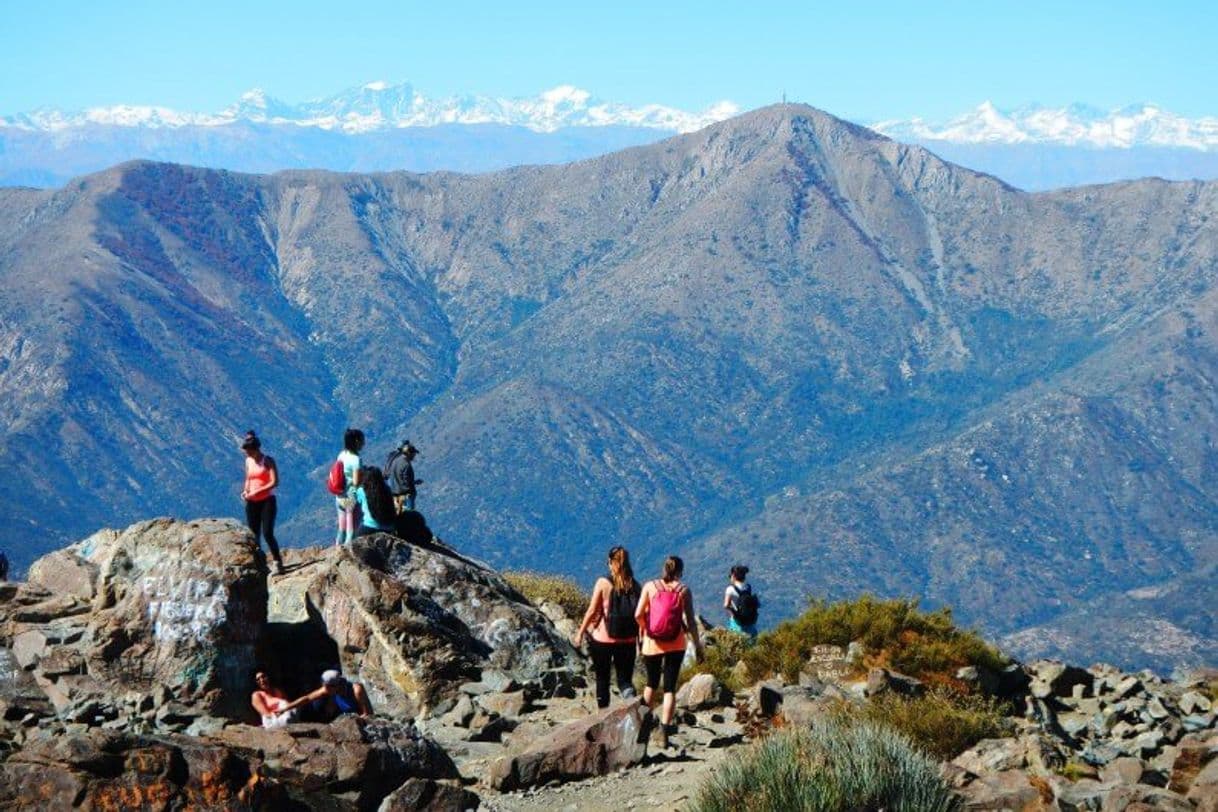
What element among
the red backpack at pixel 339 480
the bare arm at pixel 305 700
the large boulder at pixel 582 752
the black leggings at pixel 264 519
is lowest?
the large boulder at pixel 582 752

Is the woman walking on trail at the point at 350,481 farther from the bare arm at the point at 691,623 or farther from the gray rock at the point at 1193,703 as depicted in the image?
the gray rock at the point at 1193,703

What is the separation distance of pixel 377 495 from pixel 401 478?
0.71 m

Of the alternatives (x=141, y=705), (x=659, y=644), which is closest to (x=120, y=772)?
(x=141, y=705)

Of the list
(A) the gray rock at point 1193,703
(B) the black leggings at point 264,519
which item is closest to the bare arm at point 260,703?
(B) the black leggings at point 264,519

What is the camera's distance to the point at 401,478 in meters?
19.5

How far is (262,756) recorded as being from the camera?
10.9 meters

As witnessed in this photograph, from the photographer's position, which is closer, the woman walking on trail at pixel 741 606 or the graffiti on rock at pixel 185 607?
the graffiti on rock at pixel 185 607

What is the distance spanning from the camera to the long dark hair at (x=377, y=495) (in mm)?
18875

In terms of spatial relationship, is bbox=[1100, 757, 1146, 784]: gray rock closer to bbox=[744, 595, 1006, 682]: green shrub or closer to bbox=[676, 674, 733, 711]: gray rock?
bbox=[676, 674, 733, 711]: gray rock

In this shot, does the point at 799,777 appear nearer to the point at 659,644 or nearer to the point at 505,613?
the point at 659,644

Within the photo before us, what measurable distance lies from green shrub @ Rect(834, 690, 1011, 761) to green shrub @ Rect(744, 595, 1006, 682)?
10.2 feet

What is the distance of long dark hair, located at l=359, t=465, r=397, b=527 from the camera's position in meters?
18.9

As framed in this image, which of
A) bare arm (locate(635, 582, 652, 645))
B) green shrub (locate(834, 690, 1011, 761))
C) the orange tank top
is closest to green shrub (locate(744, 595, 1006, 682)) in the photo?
green shrub (locate(834, 690, 1011, 761))

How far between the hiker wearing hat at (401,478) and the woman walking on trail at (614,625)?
18.8ft
